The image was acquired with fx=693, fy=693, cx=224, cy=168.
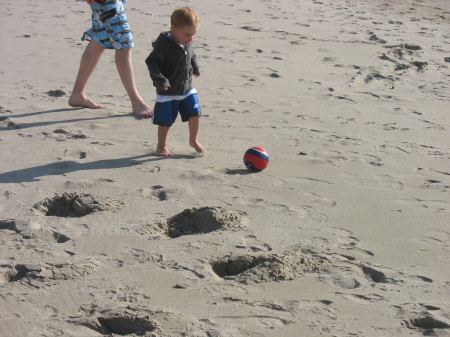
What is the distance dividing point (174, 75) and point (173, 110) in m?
0.27

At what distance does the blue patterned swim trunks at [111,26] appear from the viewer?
240 inches

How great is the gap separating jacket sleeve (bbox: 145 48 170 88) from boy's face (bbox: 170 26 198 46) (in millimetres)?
176

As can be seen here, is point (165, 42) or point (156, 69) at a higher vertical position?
point (165, 42)

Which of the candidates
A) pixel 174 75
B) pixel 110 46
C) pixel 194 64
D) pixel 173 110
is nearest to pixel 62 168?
pixel 173 110

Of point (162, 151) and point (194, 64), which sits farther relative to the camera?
point (194, 64)

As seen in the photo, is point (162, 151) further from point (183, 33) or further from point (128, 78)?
point (128, 78)

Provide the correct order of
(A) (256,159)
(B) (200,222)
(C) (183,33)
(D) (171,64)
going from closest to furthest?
1. (B) (200,222)
2. (A) (256,159)
3. (C) (183,33)
4. (D) (171,64)

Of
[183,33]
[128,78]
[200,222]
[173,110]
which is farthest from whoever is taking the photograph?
[128,78]

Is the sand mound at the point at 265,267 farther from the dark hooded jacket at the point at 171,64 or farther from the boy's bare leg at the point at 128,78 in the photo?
the boy's bare leg at the point at 128,78

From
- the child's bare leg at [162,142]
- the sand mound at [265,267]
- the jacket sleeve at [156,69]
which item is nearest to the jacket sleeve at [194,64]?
the jacket sleeve at [156,69]

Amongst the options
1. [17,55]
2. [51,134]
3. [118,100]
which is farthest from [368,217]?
[17,55]

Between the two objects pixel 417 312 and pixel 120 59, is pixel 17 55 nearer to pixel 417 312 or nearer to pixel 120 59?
pixel 120 59

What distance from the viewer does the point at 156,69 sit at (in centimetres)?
513

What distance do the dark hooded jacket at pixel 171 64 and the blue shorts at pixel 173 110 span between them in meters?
0.08
